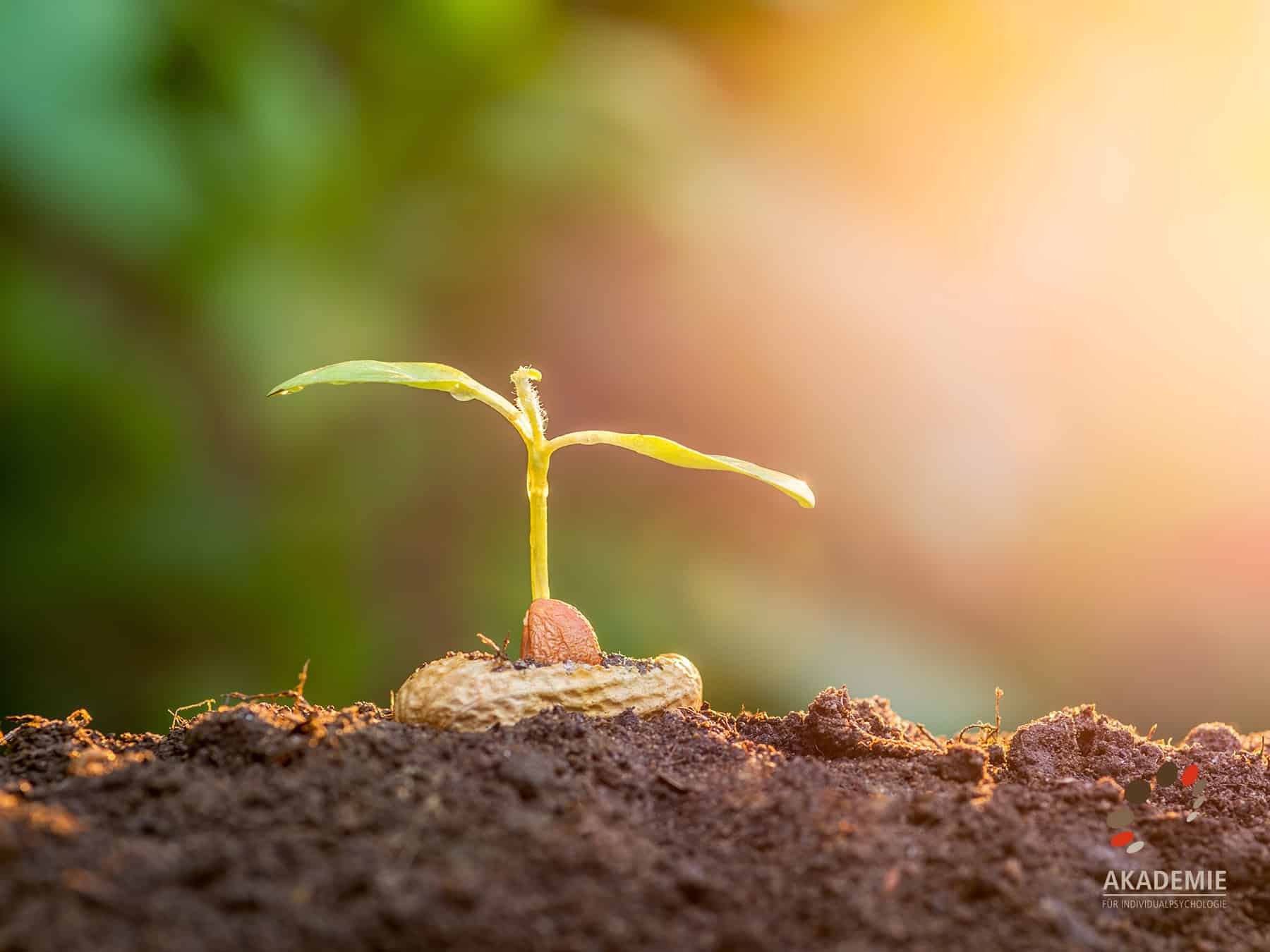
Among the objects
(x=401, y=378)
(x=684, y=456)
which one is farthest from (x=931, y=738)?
(x=401, y=378)

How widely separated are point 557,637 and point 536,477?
0.92ft

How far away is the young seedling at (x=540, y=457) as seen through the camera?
153 centimetres

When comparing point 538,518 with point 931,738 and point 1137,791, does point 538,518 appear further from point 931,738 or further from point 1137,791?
point 1137,791

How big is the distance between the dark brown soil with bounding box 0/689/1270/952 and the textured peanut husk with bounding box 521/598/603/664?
0.46ft

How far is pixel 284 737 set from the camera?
124 cm

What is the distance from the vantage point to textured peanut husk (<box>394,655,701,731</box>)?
1.44 m

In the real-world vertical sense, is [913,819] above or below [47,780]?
above

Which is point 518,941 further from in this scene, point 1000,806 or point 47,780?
point 47,780

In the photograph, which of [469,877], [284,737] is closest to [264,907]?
[469,877]

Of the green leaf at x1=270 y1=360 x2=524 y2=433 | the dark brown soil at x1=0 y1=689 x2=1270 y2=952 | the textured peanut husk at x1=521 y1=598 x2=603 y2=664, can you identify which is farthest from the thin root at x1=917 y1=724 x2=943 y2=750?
the green leaf at x1=270 y1=360 x2=524 y2=433

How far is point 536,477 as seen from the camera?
1.64m

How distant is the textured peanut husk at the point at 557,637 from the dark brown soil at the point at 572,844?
0.46 feet

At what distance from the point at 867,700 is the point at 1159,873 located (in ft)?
2.24

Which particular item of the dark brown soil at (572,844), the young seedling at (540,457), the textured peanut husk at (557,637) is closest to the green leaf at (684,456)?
the young seedling at (540,457)
